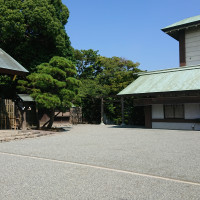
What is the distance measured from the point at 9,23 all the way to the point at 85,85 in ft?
29.4

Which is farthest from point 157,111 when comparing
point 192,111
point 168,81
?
point 192,111

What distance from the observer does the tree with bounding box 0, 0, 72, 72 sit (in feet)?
57.0

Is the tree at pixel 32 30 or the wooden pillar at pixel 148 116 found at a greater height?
the tree at pixel 32 30

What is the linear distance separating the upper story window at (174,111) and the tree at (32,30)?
32.5 ft

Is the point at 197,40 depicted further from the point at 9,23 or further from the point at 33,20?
the point at 9,23

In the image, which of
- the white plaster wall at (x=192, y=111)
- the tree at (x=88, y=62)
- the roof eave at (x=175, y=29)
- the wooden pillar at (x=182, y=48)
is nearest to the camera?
the white plaster wall at (x=192, y=111)

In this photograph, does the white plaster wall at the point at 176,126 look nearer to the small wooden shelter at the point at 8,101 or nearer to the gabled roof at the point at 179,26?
the gabled roof at the point at 179,26

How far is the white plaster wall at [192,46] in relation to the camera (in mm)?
17641

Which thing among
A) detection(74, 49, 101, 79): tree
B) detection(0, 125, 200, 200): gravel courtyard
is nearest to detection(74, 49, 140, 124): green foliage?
detection(74, 49, 101, 79): tree

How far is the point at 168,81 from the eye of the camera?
52.2ft

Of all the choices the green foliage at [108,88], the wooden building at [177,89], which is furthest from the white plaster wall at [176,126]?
the green foliage at [108,88]

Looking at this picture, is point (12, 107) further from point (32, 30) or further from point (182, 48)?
point (182, 48)

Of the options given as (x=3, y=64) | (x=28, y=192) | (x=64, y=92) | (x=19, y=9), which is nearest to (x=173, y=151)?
(x=28, y=192)

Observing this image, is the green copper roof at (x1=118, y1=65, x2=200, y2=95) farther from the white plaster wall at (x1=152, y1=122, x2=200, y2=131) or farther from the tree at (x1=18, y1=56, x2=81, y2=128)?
the tree at (x1=18, y1=56, x2=81, y2=128)
